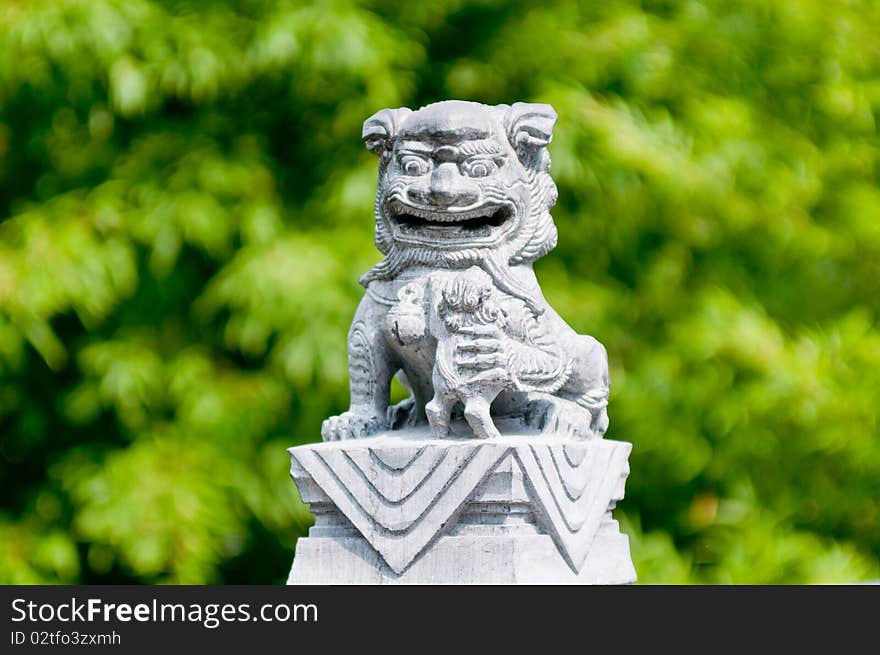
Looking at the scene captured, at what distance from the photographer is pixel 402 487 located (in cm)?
411

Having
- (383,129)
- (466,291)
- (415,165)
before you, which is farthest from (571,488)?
(383,129)

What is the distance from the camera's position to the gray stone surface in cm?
407

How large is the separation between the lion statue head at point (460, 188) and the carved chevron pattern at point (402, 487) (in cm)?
52

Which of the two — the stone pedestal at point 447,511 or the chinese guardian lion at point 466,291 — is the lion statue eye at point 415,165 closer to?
the chinese guardian lion at point 466,291

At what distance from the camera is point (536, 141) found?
14.6 feet

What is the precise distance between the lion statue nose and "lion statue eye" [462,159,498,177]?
3cm

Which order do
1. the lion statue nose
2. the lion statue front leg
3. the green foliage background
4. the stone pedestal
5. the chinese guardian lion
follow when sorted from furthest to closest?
the green foliage background
the lion statue front leg
the lion statue nose
the chinese guardian lion
the stone pedestal

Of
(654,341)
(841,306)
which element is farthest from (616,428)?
(841,306)

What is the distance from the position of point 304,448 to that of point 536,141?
1.09 metres

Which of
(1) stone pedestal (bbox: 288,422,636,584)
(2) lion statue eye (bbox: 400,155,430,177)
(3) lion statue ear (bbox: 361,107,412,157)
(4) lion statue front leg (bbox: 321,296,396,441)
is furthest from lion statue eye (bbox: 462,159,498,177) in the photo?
(1) stone pedestal (bbox: 288,422,636,584)

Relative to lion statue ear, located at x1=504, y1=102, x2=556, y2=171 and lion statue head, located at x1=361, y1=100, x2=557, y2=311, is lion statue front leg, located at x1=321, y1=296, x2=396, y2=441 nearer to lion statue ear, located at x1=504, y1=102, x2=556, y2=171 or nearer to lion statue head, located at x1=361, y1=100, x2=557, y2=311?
lion statue head, located at x1=361, y1=100, x2=557, y2=311

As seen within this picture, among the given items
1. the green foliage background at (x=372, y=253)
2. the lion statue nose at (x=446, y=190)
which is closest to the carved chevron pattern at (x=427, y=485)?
the lion statue nose at (x=446, y=190)

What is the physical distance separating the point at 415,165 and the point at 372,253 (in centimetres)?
197

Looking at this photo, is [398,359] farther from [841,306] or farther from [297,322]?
[841,306]
